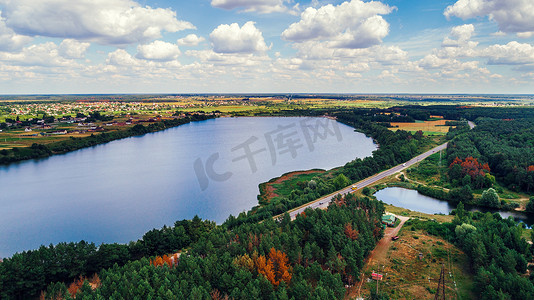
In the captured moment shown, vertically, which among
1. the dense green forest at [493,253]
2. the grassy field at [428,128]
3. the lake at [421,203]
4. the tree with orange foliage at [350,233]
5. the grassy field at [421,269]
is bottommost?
the lake at [421,203]

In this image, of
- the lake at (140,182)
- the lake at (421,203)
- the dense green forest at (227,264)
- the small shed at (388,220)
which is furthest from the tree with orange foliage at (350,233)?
the lake at (421,203)

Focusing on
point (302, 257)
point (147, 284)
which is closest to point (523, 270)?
point (302, 257)

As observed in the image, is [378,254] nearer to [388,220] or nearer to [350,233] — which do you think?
[350,233]

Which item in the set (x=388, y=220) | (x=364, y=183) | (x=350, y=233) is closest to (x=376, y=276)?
(x=350, y=233)

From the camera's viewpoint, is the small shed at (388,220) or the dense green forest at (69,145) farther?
the dense green forest at (69,145)

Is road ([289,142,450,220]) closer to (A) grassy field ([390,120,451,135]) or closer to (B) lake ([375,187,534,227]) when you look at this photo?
(B) lake ([375,187,534,227])

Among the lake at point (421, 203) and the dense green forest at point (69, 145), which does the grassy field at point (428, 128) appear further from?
the dense green forest at point (69, 145)

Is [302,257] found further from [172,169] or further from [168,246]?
[172,169]
